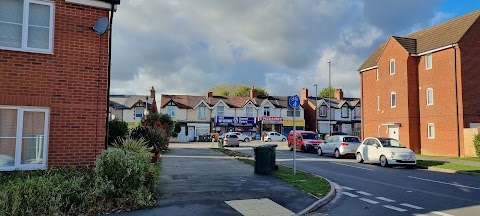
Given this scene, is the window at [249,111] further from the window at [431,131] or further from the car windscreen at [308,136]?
the window at [431,131]

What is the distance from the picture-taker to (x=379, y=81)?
1234 inches

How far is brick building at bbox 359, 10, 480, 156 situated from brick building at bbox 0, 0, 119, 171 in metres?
24.0

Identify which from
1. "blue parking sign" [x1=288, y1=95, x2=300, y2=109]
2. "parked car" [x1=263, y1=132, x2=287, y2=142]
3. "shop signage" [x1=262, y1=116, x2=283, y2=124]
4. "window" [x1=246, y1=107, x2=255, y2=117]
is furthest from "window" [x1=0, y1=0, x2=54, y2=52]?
"shop signage" [x1=262, y1=116, x2=283, y2=124]

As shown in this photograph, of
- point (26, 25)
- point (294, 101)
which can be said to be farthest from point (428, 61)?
point (26, 25)

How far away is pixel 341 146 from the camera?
75.8 ft

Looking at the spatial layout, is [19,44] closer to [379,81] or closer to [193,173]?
[193,173]

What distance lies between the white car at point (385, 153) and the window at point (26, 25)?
626 inches

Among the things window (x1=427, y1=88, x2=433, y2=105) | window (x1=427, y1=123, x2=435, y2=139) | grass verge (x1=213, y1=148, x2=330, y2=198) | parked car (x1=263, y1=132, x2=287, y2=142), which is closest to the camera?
grass verge (x1=213, y1=148, x2=330, y2=198)

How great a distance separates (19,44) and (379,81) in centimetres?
2897

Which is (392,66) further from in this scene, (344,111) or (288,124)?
(344,111)

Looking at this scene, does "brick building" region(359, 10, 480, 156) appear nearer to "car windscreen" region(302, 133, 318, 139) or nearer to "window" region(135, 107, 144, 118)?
"car windscreen" region(302, 133, 318, 139)

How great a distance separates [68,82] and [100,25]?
1.66m

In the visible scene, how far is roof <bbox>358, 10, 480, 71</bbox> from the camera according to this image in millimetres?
25109

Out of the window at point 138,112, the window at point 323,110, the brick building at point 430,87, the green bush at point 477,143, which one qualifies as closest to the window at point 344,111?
the window at point 323,110
